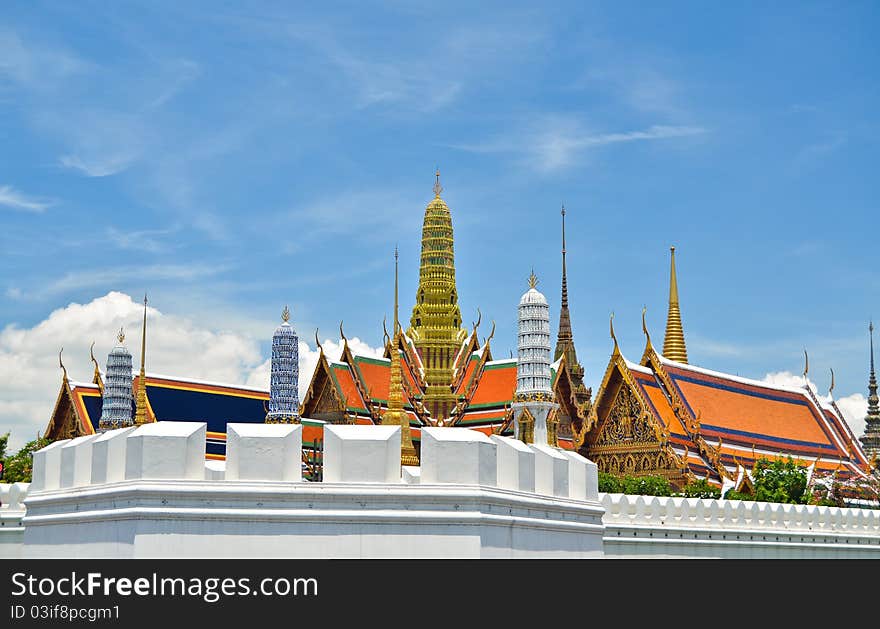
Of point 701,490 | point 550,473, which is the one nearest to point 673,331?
point 701,490

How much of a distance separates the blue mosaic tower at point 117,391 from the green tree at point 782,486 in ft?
71.3

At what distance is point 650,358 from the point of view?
5159 centimetres

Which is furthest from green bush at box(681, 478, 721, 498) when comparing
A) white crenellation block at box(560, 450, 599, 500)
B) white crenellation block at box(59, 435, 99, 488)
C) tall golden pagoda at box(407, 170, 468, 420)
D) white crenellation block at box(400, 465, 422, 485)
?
white crenellation block at box(59, 435, 99, 488)

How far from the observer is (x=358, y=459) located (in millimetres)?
15992

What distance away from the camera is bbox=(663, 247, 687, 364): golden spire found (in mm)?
62031

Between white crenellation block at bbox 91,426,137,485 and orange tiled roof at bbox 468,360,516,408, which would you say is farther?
orange tiled roof at bbox 468,360,516,408

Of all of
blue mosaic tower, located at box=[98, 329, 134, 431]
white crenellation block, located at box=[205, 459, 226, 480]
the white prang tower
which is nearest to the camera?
white crenellation block, located at box=[205, 459, 226, 480]

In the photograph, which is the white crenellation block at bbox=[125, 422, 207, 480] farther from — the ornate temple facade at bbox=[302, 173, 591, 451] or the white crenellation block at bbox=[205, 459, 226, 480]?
the ornate temple facade at bbox=[302, 173, 591, 451]

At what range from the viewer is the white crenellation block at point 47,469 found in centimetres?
1750

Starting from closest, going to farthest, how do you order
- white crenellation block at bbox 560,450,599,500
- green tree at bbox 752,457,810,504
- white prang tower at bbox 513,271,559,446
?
white crenellation block at bbox 560,450,599,500 → white prang tower at bbox 513,271,559,446 → green tree at bbox 752,457,810,504

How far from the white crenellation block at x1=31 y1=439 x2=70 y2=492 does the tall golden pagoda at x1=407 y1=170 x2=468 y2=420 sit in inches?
1706

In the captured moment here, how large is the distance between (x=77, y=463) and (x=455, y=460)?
4.24 m
